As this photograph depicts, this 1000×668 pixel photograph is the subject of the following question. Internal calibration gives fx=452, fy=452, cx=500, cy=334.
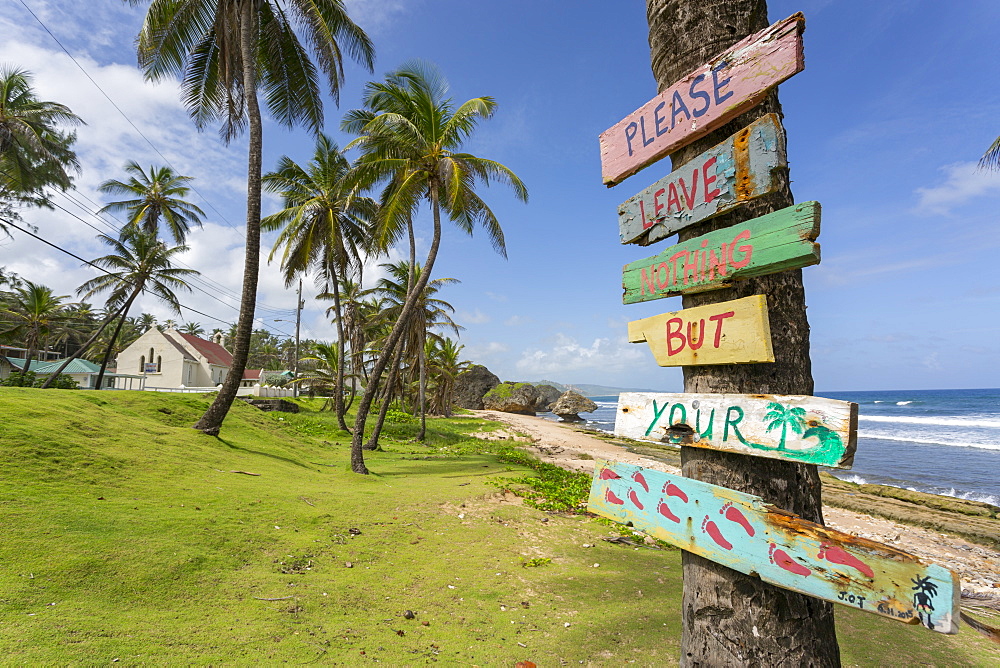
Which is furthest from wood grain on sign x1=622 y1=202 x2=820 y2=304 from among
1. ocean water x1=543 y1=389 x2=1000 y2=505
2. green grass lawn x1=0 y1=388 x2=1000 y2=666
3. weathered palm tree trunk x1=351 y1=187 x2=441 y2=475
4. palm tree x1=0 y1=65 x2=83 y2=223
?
palm tree x1=0 y1=65 x2=83 y2=223

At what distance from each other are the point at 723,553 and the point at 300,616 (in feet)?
10.7

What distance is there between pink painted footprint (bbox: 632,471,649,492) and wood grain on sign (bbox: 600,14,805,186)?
173 centimetres

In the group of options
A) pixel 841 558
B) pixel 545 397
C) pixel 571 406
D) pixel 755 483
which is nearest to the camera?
pixel 841 558

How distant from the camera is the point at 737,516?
6.47 feet

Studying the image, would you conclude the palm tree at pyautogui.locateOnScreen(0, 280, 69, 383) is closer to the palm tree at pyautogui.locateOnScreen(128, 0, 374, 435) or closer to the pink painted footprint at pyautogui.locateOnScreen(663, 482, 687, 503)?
the palm tree at pyautogui.locateOnScreen(128, 0, 374, 435)

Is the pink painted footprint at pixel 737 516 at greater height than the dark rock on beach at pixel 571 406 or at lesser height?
greater

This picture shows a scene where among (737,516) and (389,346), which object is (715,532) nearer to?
(737,516)

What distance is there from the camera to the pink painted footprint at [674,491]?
2.18 m

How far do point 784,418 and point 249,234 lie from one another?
11.4 meters

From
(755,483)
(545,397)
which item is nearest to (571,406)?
(545,397)

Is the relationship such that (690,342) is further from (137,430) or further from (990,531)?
(990,531)

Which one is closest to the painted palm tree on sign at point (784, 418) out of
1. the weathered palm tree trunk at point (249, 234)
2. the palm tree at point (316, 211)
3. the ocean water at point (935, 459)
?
the ocean water at point (935, 459)

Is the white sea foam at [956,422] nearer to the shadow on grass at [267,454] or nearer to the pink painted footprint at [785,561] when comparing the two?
the shadow on grass at [267,454]

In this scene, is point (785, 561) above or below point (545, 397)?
above
